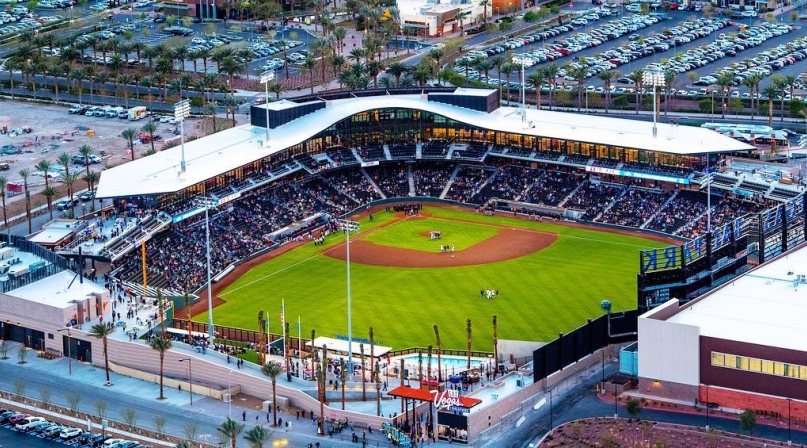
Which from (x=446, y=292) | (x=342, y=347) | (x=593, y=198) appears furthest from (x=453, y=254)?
(x=342, y=347)

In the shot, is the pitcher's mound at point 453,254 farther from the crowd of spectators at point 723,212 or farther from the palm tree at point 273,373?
the palm tree at point 273,373

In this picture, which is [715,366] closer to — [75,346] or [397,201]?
[75,346]

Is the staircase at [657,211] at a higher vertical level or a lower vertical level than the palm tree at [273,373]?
higher

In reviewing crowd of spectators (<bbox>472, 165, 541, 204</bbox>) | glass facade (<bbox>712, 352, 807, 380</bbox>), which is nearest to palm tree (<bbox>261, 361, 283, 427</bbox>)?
glass facade (<bbox>712, 352, 807, 380</bbox>)

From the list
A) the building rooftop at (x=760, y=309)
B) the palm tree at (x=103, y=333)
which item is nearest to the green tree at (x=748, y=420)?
the building rooftop at (x=760, y=309)

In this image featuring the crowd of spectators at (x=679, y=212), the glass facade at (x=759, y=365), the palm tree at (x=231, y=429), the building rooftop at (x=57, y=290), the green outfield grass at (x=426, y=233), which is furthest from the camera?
the green outfield grass at (x=426, y=233)

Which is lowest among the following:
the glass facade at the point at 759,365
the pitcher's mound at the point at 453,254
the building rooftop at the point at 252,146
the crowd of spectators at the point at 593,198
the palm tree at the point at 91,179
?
the glass facade at the point at 759,365

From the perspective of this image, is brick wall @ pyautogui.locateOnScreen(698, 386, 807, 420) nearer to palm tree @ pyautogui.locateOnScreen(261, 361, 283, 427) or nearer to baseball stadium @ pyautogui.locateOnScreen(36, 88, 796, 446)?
baseball stadium @ pyautogui.locateOnScreen(36, 88, 796, 446)
